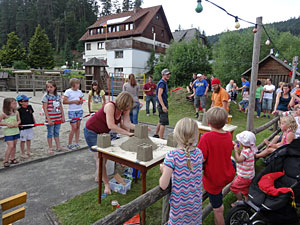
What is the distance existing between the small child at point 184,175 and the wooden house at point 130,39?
86.6 ft

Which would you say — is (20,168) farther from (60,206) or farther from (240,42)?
(240,42)

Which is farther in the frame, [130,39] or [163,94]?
[130,39]

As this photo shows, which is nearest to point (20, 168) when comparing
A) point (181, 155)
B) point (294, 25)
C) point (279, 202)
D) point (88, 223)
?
point (88, 223)

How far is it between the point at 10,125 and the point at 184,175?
398 cm

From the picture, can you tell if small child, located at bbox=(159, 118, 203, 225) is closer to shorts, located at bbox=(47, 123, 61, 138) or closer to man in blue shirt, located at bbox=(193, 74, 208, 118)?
shorts, located at bbox=(47, 123, 61, 138)

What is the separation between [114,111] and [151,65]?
2674cm

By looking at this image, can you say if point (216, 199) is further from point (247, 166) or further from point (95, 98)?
point (95, 98)

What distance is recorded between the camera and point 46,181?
393 centimetres

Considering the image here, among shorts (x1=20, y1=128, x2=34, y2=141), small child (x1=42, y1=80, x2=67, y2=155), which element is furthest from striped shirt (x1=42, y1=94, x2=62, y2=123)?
shorts (x1=20, y1=128, x2=34, y2=141)

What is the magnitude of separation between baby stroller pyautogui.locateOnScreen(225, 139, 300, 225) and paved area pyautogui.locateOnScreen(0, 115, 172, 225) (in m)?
2.45

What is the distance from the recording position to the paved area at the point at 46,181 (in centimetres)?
320

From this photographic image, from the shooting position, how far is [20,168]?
4441mm

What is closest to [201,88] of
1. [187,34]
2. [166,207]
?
[166,207]

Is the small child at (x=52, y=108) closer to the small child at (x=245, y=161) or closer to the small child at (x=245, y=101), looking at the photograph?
the small child at (x=245, y=161)
